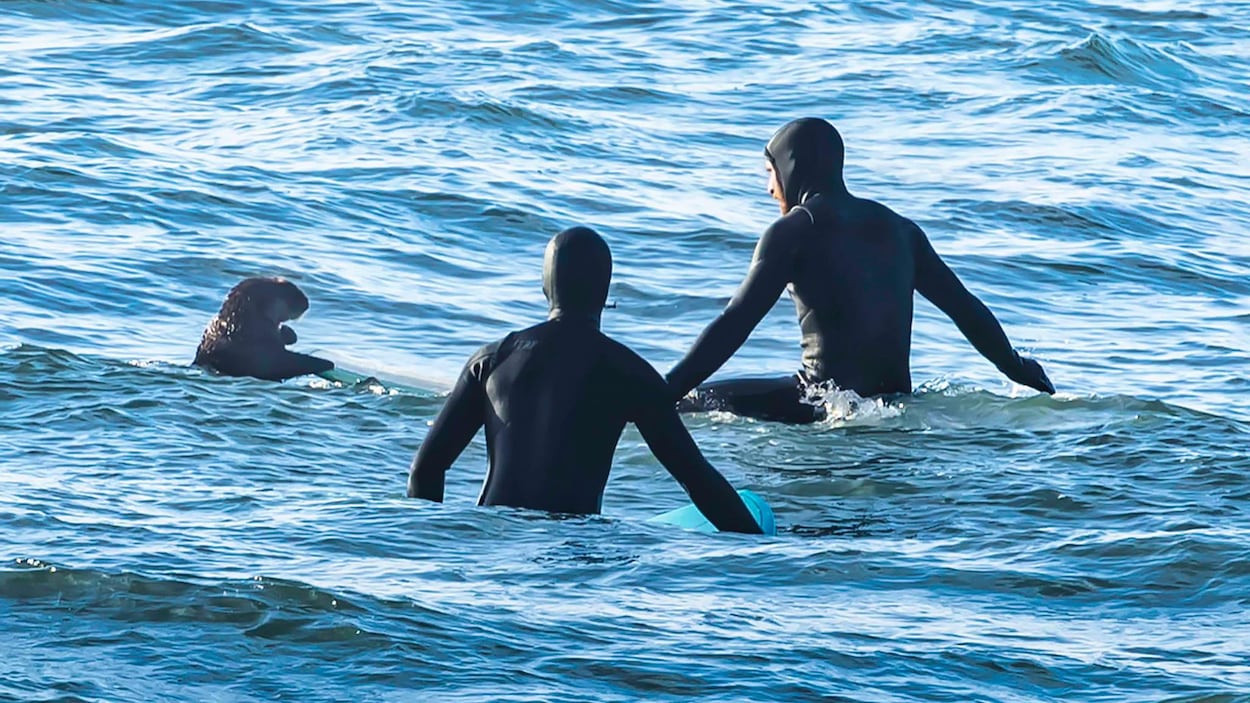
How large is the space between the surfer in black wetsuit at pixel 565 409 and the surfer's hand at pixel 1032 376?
3.74m

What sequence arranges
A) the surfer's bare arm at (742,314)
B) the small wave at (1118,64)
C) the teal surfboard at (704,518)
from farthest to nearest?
1. the small wave at (1118,64)
2. the surfer's bare arm at (742,314)
3. the teal surfboard at (704,518)

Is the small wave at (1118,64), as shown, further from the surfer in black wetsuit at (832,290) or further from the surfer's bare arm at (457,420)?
the surfer's bare arm at (457,420)

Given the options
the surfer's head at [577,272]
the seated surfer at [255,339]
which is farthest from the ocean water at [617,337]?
the surfer's head at [577,272]

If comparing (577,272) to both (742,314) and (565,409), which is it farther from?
(742,314)

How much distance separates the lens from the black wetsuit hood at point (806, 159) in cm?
1152

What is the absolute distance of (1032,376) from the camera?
12250 millimetres

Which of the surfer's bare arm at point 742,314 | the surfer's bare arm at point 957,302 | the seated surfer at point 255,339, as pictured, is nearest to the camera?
the surfer's bare arm at point 742,314

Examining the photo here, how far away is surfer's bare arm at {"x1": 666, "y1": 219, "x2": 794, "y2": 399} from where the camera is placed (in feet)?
36.5

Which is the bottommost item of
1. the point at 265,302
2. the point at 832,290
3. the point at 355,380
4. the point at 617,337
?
the point at 617,337

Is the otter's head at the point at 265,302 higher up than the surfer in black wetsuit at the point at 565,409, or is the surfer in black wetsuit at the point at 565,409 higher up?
the surfer in black wetsuit at the point at 565,409

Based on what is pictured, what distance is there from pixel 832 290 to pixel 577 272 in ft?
11.1

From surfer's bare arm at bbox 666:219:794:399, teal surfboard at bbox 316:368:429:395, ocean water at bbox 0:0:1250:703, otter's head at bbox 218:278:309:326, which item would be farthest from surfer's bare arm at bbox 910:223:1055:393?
otter's head at bbox 218:278:309:326

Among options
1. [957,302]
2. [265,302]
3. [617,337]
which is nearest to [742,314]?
[957,302]

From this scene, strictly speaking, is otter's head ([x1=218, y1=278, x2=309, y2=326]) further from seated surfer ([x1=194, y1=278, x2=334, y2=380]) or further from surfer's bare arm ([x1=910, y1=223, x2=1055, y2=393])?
surfer's bare arm ([x1=910, y1=223, x2=1055, y2=393])
